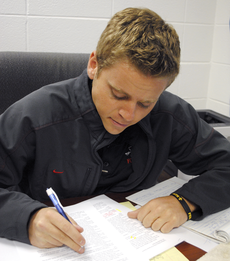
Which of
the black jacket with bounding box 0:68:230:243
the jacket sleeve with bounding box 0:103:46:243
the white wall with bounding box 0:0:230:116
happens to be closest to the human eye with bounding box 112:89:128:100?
the black jacket with bounding box 0:68:230:243

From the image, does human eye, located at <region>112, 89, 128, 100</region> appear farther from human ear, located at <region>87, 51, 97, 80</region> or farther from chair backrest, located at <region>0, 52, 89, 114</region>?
chair backrest, located at <region>0, 52, 89, 114</region>

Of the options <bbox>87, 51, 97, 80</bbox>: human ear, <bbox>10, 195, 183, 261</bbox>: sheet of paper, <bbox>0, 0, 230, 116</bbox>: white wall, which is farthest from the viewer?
<bbox>0, 0, 230, 116</bbox>: white wall

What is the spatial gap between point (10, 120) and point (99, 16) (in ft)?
3.95

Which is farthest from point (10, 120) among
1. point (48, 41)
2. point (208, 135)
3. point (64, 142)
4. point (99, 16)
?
point (99, 16)

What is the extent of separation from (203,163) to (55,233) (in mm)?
637

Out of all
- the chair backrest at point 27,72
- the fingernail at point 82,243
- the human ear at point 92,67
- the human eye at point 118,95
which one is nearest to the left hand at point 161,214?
the fingernail at point 82,243

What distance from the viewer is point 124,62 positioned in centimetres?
74

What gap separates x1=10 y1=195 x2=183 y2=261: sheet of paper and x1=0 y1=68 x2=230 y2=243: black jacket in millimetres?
108

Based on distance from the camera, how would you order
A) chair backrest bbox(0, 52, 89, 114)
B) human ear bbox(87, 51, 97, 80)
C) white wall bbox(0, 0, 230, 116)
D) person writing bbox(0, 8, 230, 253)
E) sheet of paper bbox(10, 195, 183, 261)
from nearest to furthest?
sheet of paper bbox(10, 195, 183, 261), person writing bbox(0, 8, 230, 253), human ear bbox(87, 51, 97, 80), chair backrest bbox(0, 52, 89, 114), white wall bbox(0, 0, 230, 116)

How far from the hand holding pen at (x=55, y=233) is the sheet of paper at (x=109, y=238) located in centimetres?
2

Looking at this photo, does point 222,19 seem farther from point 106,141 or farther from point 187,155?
point 106,141

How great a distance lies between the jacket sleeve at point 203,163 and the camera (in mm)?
869

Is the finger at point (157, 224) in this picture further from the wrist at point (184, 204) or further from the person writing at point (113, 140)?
the wrist at point (184, 204)

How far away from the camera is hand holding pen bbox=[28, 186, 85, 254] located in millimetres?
631
